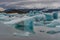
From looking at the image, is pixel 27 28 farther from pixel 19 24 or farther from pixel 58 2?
pixel 58 2

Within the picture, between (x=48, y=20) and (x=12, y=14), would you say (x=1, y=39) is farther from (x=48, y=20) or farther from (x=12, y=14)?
(x=48, y=20)

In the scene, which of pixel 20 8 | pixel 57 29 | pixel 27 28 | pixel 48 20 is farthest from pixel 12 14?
pixel 57 29

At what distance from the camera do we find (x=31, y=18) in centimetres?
118

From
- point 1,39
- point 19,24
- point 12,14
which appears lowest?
point 1,39

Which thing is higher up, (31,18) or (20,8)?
(20,8)

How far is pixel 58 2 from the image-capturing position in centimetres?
118

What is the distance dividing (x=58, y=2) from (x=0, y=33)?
690 millimetres

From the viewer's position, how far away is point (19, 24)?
3.86ft

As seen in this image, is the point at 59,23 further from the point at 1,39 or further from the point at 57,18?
the point at 1,39

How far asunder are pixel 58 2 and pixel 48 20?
22 cm

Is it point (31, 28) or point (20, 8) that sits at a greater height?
point (20, 8)

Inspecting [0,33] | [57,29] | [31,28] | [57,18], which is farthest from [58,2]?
[0,33]

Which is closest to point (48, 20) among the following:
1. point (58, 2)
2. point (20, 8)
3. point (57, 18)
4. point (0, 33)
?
point (57, 18)

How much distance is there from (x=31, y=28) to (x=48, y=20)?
19 cm
